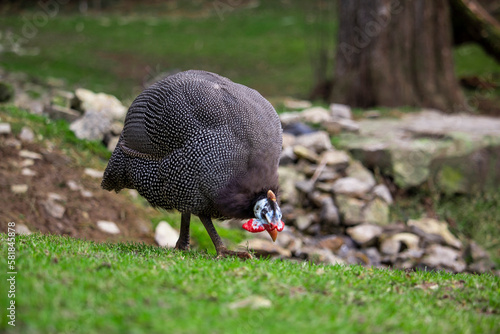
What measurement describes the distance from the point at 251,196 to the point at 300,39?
15274mm

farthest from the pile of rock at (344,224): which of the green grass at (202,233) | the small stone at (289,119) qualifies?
the small stone at (289,119)

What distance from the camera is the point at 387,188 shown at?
26.1ft

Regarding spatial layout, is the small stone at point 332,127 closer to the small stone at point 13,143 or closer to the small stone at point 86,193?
the small stone at point 86,193

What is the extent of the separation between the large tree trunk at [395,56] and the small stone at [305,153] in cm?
262

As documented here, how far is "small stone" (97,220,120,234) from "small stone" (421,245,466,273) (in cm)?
322

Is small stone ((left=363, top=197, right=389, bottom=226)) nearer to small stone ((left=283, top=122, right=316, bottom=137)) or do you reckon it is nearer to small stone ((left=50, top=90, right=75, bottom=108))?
small stone ((left=283, top=122, right=316, bottom=137))

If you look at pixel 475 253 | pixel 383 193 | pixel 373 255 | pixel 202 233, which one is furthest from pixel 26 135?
pixel 475 253

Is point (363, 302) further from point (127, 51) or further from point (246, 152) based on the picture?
point (127, 51)

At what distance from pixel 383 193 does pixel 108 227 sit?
3.34m

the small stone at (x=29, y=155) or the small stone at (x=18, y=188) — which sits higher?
the small stone at (x=29, y=155)

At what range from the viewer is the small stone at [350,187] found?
24.6 feet

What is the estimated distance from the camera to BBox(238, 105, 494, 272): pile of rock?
22.2 feet

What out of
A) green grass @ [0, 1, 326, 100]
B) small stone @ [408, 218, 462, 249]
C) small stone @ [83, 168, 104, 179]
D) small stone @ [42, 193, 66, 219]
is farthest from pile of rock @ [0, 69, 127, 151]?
small stone @ [408, 218, 462, 249]

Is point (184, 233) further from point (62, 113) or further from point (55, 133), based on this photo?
point (62, 113)
